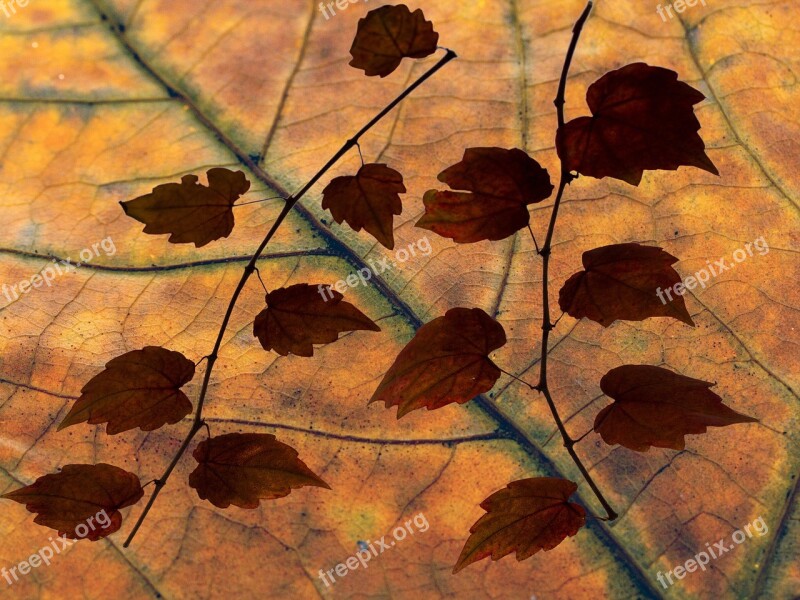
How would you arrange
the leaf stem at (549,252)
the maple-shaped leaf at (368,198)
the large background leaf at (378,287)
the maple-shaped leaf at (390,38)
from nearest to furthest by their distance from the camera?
the leaf stem at (549,252)
the maple-shaped leaf at (390,38)
the maple-shaped leaf at (368,198)
the large background leaf at (378,287)

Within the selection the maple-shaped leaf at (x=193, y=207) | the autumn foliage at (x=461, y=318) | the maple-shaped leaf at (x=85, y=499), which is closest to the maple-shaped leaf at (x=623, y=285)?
the autumn foliage at (x=461, y=318)

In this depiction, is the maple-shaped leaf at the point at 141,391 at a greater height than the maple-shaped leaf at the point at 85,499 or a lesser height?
greater

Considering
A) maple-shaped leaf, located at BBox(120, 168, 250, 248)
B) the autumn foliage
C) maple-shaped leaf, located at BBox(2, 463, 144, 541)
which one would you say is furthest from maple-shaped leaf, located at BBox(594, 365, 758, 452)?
maple-shaped leaf, located at BBox(2, 463, 144, 541)

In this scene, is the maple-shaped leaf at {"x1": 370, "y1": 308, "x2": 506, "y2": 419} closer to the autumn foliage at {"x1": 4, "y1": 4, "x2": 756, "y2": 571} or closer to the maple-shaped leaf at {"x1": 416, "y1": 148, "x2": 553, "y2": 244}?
the autumn foliage at {"x1": 4, "y1": 4, "x2": 756, "y2": 571}

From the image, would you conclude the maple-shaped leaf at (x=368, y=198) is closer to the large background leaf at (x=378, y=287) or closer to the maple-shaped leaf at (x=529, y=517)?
the large background leaf at (x=378, y=287)

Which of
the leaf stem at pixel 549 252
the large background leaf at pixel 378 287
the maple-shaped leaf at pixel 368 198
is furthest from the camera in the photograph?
the large background leaf at pixel 378 287

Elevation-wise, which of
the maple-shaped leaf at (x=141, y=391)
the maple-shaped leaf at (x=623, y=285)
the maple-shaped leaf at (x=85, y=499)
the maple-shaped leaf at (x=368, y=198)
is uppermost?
the maple-shaped leaf at (x=368, y=198)
